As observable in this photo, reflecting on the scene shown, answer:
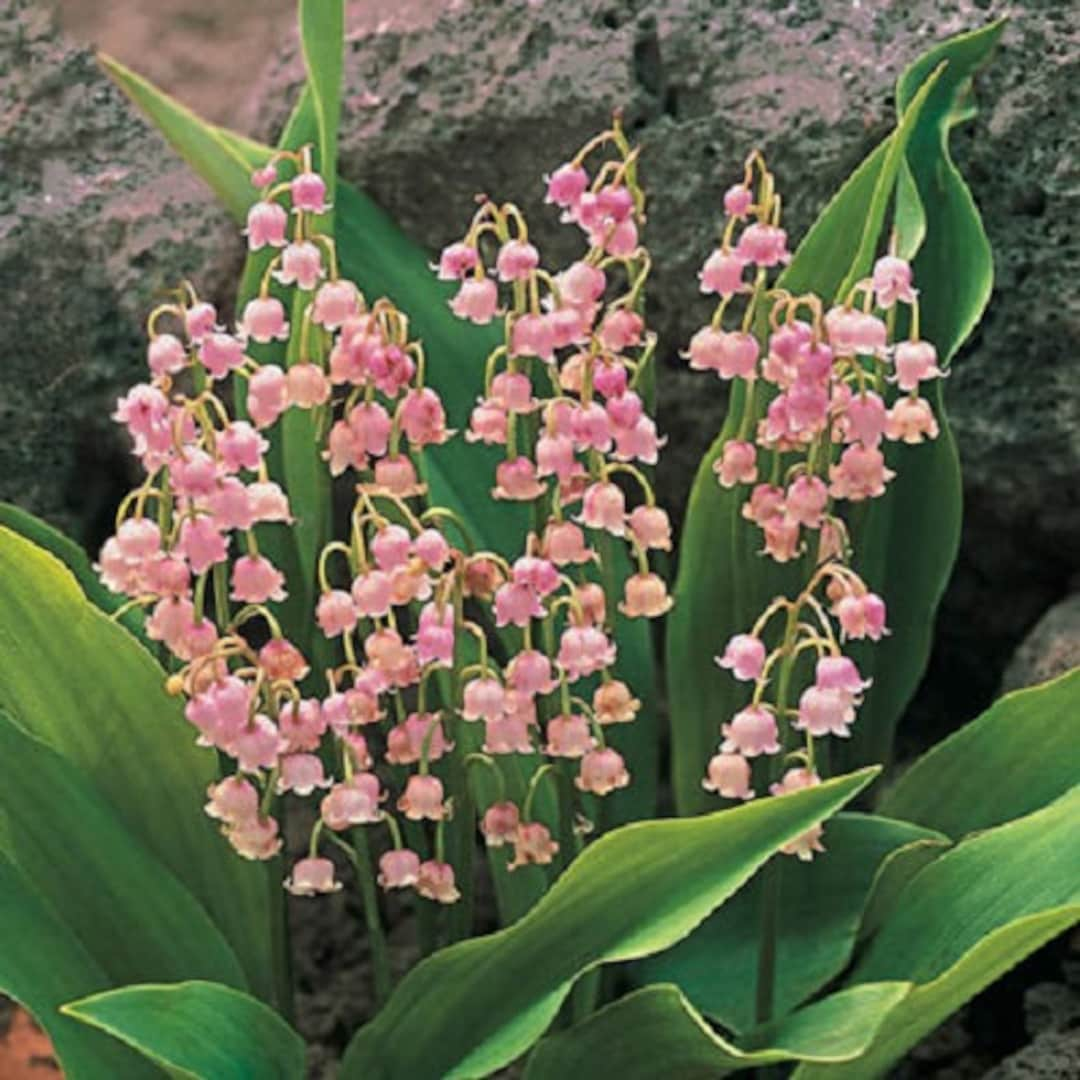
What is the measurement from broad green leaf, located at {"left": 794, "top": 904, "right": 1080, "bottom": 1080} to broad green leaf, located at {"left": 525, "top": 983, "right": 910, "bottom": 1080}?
19 millimetres

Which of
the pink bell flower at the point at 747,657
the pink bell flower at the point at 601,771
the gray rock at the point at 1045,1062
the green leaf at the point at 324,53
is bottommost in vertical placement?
Result: the gray rock at the point at 1045,1062

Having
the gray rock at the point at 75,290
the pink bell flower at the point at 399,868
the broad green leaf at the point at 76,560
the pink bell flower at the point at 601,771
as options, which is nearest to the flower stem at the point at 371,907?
the pink bell flower at the point at 399,868

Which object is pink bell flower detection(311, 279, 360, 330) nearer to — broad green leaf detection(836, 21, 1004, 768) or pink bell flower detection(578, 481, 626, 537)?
pink bell flower detection(578, 481, 626, 537)

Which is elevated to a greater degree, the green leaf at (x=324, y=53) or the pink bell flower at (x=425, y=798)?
the green leaf at (x=324, y=53)

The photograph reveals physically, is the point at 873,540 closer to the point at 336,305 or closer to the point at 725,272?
the point at 725,272

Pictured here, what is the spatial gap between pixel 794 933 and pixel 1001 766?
0.62 feet

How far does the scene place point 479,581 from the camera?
127 cm

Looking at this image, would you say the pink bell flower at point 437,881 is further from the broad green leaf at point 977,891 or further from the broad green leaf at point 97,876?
the broad green leaf at point 977,891

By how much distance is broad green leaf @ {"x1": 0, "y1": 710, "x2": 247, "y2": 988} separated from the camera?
1.35 meters

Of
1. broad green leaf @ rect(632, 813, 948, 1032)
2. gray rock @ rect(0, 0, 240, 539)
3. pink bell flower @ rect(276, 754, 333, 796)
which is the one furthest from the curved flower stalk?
gray rock @ rect(0, 0, 240, 539)

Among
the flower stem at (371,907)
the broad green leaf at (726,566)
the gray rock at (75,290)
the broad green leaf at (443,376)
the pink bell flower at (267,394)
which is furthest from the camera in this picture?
the gray rock at (75,290)

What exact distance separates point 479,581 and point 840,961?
16.1 inches

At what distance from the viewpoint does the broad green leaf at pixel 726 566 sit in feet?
5.01

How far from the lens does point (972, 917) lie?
52.7 inches
